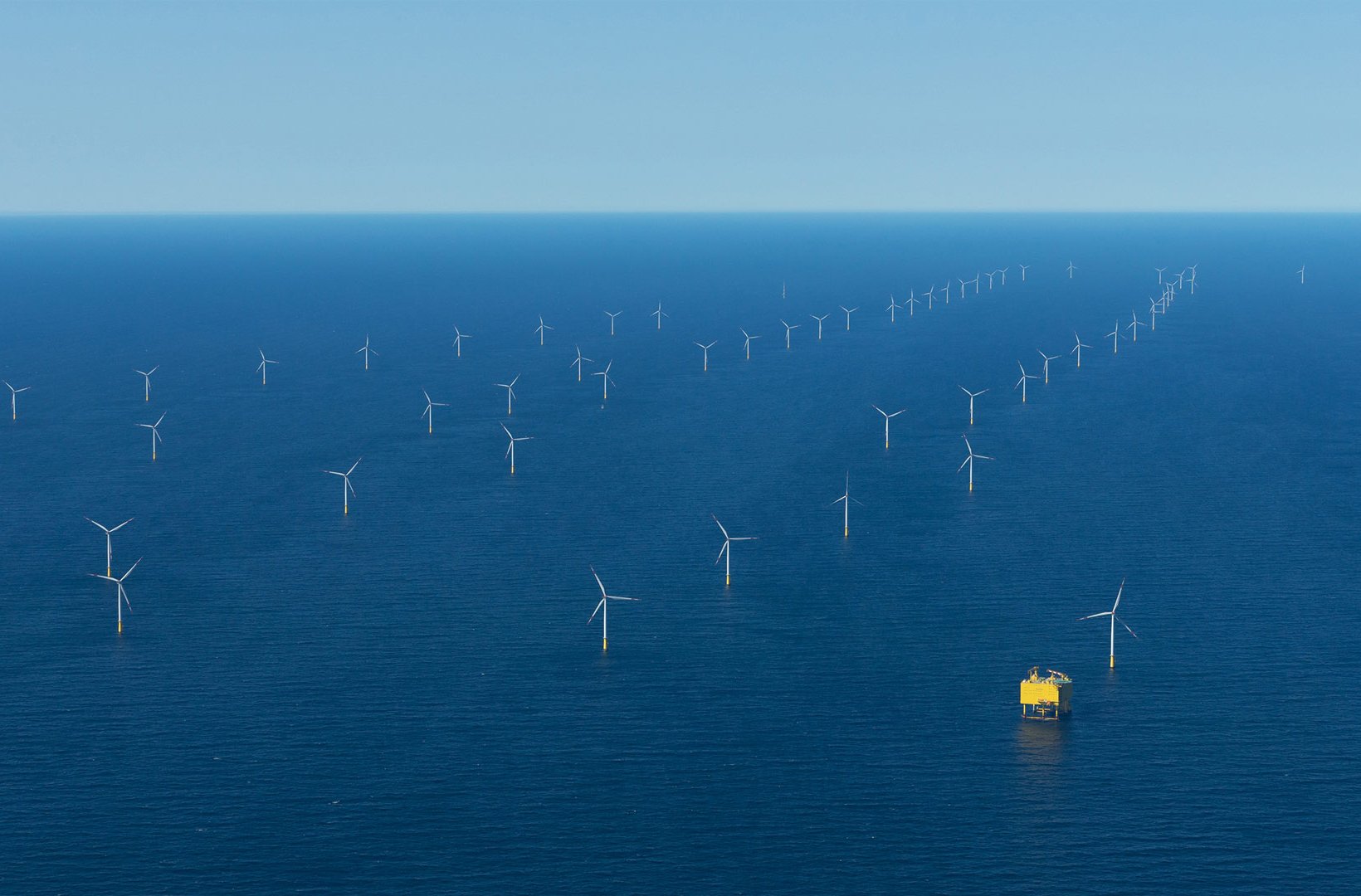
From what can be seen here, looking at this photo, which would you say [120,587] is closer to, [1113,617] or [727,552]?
[727,552]

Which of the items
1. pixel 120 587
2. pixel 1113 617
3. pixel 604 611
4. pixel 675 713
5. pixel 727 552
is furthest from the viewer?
pixel 727 552

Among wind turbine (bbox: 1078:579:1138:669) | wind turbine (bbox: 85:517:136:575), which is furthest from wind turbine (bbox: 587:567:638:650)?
wind turbine (bbox: 85:517:136:575)

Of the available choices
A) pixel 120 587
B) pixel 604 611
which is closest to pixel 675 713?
pixel 604 611

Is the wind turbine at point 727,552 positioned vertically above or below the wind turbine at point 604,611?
above

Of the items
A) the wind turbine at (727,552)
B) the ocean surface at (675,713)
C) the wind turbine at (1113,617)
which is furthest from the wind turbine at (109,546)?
the wind turbine at (1113,617)

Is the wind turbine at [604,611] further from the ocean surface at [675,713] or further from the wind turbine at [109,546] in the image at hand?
the wind turbine at [109,546]


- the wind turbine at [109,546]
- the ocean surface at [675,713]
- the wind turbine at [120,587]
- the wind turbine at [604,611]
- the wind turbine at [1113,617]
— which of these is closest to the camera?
the ocean surface at [675,713]

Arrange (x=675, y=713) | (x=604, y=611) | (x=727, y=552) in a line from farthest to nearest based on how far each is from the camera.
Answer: (x=727, y=552), (x=604, y=611), (x=675, y=713)

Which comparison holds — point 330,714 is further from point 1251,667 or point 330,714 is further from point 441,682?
point 1251,667

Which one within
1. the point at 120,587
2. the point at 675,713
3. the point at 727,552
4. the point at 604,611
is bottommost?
the point at 675,713
